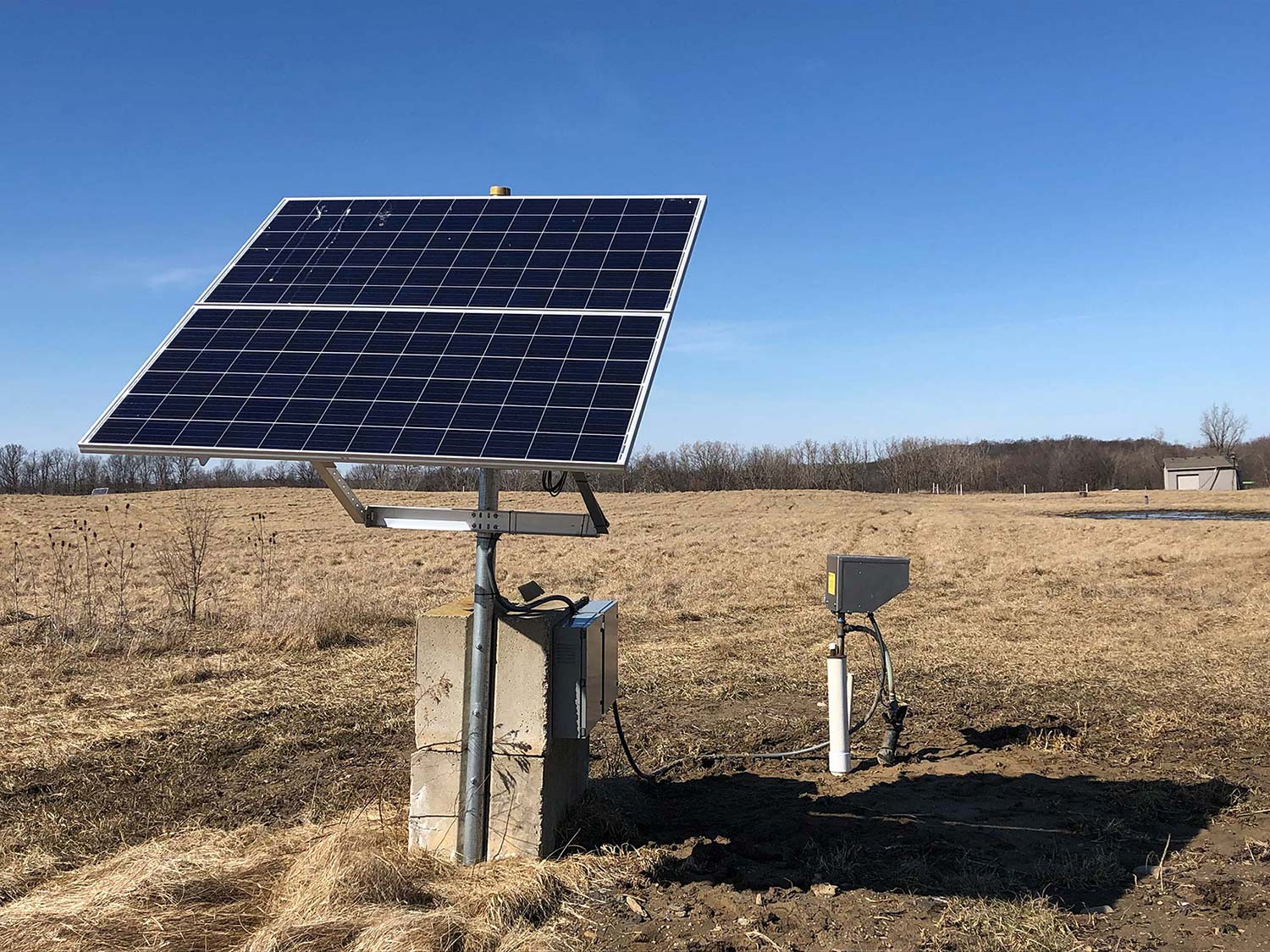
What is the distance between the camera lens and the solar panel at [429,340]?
16.3 feet

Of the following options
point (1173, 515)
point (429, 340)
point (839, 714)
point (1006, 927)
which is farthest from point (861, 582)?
point (1173, 515)

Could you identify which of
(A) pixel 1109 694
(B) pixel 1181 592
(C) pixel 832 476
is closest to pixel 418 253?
(A) pixel 1109 694

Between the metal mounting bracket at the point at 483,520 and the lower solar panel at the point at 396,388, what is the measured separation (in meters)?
0.45

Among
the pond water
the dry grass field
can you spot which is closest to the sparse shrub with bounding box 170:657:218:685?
the dry grass field

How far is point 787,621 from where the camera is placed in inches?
590

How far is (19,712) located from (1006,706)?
982 centimetres

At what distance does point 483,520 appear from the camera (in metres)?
5.51

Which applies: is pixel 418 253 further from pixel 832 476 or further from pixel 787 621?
pixel 832 476

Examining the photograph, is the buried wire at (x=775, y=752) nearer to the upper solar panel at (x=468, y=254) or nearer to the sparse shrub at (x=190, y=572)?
the upper solar panel at (x=468, y=254)

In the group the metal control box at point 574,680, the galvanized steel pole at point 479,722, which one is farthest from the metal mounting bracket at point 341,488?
the metal control box at point 574,680

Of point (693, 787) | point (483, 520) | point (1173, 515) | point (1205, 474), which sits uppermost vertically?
point (1205, 474)

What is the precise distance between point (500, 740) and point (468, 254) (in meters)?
3.32

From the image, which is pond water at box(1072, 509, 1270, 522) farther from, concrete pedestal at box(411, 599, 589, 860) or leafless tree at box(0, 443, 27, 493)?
leafless tree at box(0, 443, 27, 493)

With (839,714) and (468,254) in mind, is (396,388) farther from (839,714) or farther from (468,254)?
(839,714)
